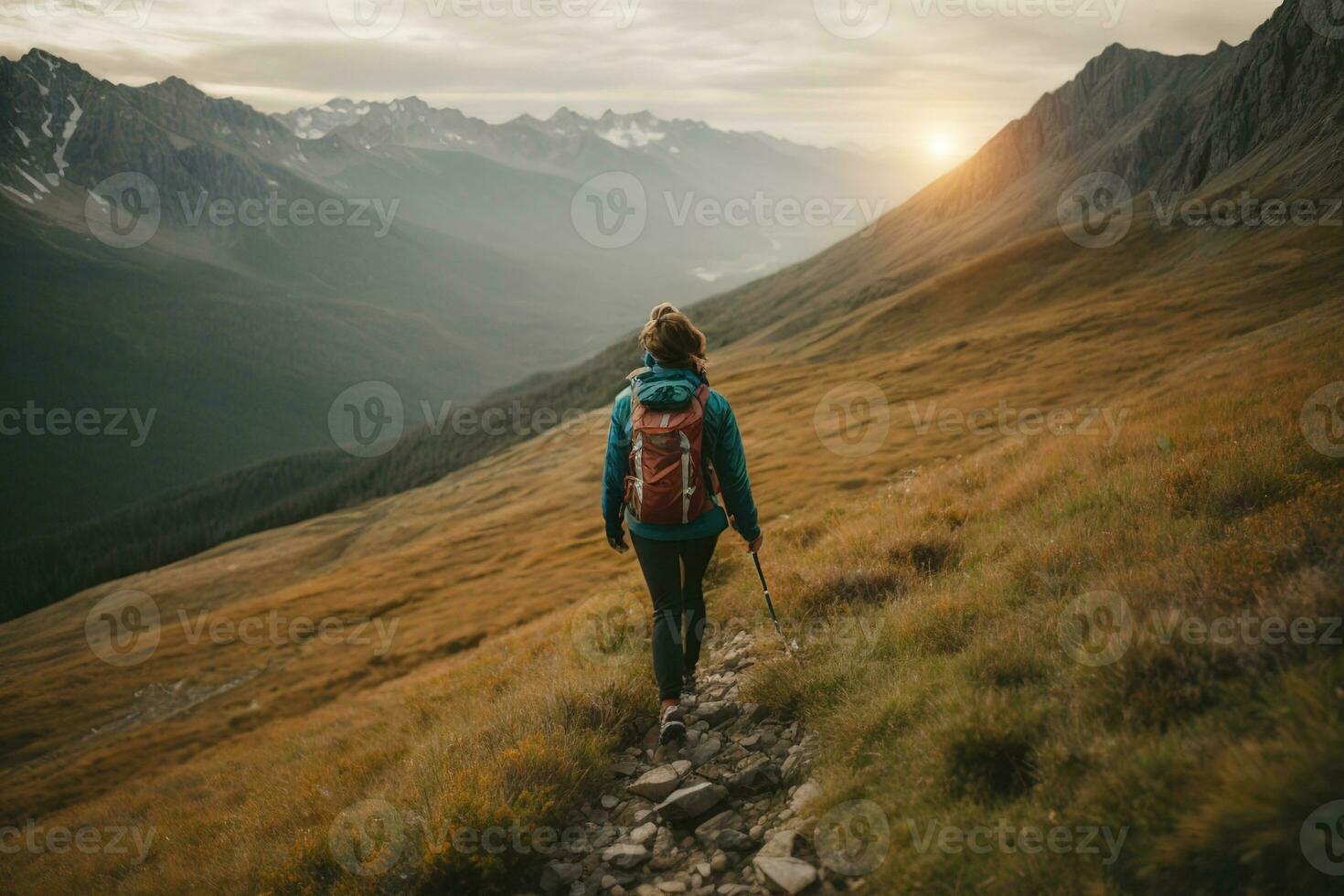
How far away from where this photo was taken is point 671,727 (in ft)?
22.9

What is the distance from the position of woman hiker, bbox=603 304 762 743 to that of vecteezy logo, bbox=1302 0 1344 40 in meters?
102

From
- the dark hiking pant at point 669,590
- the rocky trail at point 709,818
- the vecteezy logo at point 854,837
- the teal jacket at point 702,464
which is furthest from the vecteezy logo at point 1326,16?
the vecteezy logo at point 854,837

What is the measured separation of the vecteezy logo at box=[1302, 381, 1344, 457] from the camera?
779 centimetres

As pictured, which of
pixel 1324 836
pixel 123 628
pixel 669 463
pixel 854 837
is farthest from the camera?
pixel 123 628

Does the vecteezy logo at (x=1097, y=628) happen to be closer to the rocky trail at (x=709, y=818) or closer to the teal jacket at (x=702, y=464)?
the rocky trail at (x=709, y=818)

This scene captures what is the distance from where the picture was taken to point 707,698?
309 inches

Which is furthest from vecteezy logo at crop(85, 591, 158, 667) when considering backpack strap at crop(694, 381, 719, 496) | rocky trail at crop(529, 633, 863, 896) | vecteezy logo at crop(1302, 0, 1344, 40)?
vecteezy logo at crop(1302, 0, 1344, 40)

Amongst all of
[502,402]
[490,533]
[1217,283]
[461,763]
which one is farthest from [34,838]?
[502,402]

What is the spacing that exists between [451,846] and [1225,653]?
5.62 metres

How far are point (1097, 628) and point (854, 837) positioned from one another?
235cm

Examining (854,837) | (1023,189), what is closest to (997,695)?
(854,837)

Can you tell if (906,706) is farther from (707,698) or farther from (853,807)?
(707,698)

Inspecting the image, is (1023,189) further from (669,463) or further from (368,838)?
(368,838)

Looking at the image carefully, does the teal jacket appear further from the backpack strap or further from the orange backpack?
the orange backpack
